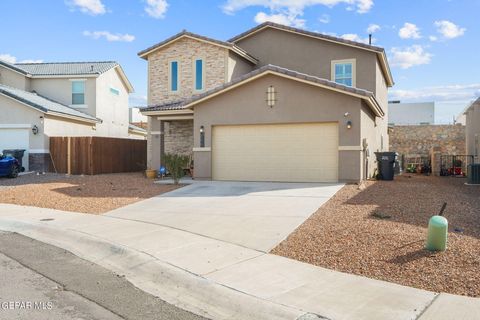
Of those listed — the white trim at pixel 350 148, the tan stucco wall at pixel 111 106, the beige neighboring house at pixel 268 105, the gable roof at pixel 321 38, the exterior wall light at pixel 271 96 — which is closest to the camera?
the white trim at pixel 350 148

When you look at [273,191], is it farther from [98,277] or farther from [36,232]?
[98,277]

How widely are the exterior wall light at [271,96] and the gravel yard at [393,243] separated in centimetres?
623

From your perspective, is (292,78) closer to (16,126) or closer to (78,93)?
(16,126)

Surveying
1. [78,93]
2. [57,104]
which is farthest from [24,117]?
[78,93]

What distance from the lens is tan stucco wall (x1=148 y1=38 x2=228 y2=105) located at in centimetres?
2191

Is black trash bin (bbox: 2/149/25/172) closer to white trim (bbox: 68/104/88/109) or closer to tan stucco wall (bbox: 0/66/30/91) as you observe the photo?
white trim (bbox: 68/104/88/109)

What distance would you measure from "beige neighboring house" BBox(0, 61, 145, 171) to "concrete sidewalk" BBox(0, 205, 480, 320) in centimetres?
1596

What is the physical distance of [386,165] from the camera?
1947cm

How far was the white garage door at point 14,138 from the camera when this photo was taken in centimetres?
2397

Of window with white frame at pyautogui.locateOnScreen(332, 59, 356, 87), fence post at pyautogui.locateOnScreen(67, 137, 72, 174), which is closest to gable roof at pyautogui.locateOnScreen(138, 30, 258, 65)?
window with white frame at pyautogui.locateOnScreen(332, 59, 356, 87)

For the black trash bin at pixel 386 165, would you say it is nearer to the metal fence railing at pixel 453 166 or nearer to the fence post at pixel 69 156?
the metal fence railing at pixel 453 166

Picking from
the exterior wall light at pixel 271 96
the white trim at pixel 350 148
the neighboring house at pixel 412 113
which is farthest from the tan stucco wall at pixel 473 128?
the neighboring house at pixel 412 113

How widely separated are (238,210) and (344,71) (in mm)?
12901

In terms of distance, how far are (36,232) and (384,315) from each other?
7.89 metres
